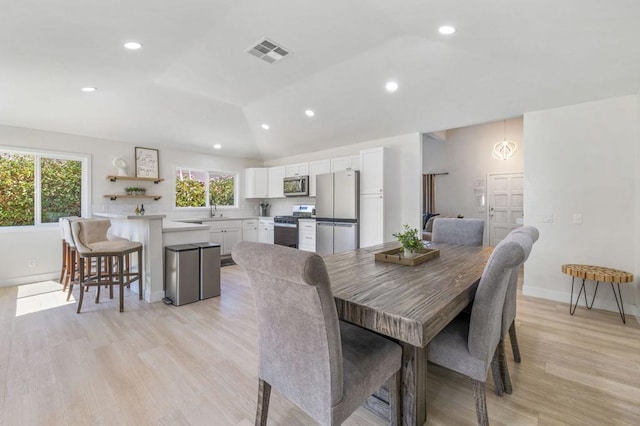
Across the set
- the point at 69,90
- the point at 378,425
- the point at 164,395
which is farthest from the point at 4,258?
the point at 378,425

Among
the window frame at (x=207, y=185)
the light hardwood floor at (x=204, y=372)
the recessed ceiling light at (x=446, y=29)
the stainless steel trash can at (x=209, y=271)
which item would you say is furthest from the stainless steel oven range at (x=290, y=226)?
the recessed ceiling light at (x=446, y=29)

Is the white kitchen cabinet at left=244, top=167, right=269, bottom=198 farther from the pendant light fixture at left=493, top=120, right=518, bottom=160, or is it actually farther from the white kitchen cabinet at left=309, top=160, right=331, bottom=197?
the pendant light fixture at left=493, top=120, right=518, bottom=160

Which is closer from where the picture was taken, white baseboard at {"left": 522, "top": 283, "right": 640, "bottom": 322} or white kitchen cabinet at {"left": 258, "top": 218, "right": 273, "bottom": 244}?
white baseboard at {"left": 522, "top": 283, "right": 640, "bottom": 322}

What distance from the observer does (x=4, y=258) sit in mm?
3932

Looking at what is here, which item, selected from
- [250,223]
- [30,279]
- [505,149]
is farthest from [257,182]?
A: [505,149]

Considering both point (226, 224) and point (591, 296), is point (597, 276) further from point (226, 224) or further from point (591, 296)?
point (226, 224)

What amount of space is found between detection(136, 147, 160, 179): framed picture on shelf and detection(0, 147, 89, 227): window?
75 cm

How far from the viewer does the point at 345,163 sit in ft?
17.1

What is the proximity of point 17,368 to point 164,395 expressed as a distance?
1241 mm

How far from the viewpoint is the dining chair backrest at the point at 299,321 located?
964 millimetres

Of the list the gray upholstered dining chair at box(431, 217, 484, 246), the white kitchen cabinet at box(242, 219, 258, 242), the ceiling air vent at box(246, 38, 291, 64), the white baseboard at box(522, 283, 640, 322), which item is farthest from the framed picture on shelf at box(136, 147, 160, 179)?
the white baseboard at box(522, 283, 640, 322)

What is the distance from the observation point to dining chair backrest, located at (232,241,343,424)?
96 centimetres

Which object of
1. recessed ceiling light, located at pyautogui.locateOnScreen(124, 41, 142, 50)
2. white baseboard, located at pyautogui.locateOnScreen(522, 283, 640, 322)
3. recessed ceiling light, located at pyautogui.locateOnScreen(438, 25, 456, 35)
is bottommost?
white baseboard, located at pyautogui.locateOnScreen(522, 283, 640, 322)

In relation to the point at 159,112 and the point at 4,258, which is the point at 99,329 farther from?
the point at 159,112
